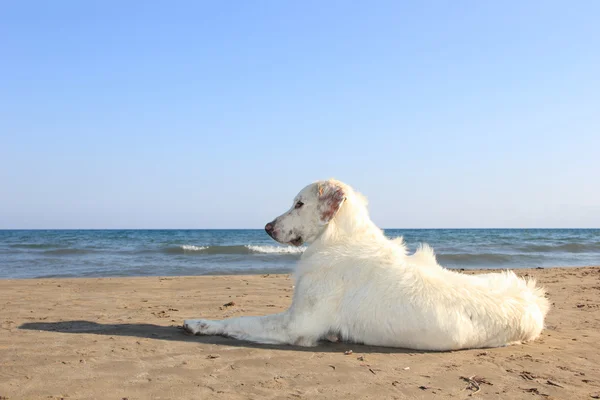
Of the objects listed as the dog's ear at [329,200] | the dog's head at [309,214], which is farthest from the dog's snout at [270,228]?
the dog's ear at [329,200]

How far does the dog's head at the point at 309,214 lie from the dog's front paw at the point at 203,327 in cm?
112

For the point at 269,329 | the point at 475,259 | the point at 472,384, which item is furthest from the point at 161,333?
the point at 475,259

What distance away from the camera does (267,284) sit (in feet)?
36.0

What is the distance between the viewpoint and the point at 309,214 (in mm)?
5172

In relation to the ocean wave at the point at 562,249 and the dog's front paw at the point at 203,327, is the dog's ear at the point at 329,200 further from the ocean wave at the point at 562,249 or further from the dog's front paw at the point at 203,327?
the ocean wave at the point at 562,249

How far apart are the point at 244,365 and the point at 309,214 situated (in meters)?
1.66

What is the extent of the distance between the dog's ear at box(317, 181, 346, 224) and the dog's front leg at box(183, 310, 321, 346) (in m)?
1.03

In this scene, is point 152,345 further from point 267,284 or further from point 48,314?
point 267,284

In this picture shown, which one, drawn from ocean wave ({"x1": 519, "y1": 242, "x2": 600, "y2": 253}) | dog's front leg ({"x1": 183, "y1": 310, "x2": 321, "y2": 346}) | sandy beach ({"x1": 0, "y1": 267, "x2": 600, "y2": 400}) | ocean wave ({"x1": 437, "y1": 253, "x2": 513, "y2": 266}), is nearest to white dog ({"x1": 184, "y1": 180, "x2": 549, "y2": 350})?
dog's front leg ({"x1": 183, "y1": 310, "x2": 321, "y2": 346})

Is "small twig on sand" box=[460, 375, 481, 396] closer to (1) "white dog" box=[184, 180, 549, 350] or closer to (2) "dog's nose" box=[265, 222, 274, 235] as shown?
(1) "white dog" box=[184, 180, 549, 350]

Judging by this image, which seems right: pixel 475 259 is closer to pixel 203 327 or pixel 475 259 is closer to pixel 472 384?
pixel 203 327

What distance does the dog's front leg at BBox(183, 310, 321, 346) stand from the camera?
4859 millimetres

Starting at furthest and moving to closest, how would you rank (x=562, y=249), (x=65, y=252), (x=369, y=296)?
(x=562, y=249), (x=65, y=252), (x=369, y=296)

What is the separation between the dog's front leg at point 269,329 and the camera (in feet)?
15.9
